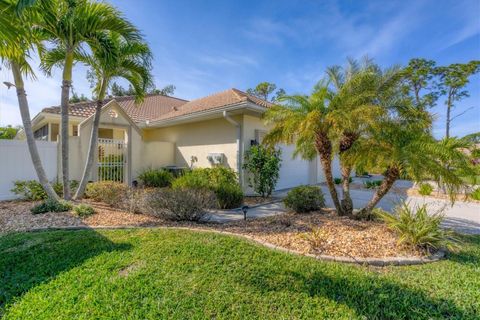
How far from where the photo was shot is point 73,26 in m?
Result: 6.79

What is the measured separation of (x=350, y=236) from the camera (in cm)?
527

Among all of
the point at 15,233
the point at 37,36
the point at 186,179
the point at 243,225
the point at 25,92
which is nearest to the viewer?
the point at 15,233

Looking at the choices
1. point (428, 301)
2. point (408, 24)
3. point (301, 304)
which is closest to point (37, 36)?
point (301, 304)

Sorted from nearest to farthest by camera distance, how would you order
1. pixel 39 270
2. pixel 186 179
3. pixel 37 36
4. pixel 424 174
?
pixel 39 270, pixel 424 174, pixel 37 36, pixel 186 179

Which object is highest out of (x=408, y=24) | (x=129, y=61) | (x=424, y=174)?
(x=408, y=24)

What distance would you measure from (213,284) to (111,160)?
35.3 ft

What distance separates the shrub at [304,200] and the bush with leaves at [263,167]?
2332 millimetres

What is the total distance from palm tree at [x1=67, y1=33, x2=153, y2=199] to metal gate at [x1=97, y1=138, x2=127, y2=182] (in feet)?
9.63

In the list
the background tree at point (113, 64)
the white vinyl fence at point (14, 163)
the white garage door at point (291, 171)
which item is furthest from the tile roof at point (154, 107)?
the background tree at point (113, 64)

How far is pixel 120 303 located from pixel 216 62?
11420 mm

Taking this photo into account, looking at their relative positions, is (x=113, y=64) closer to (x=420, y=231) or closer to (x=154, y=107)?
(x=420, y=231)

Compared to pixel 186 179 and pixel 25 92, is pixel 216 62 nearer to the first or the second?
pixel 186 179

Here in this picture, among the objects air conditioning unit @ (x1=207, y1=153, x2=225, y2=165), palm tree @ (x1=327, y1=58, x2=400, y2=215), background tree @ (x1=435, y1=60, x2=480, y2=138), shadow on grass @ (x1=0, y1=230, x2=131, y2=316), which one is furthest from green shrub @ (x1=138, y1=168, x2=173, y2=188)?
background tree @ (x1=435, y1=60, x2=480, y2=138)

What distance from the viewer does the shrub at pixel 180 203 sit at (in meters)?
6.40
